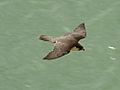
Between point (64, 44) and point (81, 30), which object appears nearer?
point (64, 44)

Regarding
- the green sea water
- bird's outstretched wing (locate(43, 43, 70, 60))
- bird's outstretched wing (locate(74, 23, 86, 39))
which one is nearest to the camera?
bird's outstretched wing (locate(43, 43, 70, 60))

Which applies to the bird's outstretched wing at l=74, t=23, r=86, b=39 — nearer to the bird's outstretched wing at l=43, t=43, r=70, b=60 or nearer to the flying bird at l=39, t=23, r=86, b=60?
the flying bird at l=39, t=23, r=86, b=60

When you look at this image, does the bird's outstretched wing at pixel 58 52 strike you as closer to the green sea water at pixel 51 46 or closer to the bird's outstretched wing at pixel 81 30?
the bird's outstretched wing at pixel 81 30

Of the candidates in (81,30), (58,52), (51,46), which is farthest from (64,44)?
(51,46)

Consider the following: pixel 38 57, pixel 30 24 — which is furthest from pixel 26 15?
pixel 38 57

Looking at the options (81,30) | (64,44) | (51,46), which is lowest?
(51,46)

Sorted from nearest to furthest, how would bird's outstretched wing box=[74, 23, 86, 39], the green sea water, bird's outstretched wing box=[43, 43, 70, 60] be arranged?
bird's outstretched wing box=[43, 43, 70, 60] → bird's outstretched wing box=[74, 23, 86, 39] → the green sea water

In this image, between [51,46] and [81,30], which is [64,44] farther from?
[51,46]

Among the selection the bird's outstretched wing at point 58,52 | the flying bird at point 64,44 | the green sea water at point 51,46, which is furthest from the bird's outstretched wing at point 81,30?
the bird's outstretched wing at point 58,52

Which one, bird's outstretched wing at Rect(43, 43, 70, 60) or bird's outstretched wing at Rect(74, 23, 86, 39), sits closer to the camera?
bird's outstretched wing at Rect(43, 43, 70, 60)

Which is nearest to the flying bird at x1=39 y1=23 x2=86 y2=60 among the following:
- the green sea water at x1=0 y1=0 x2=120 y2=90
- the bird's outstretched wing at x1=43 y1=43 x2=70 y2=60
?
the bird's outstretched wing at x1=43 y1=43 x2=70 y2=60
